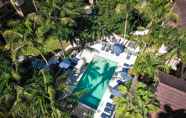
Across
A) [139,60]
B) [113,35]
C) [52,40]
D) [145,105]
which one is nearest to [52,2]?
[52,40]

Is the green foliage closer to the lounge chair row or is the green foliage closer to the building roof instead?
the building roof

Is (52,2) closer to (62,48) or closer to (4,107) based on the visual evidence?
(62,48)

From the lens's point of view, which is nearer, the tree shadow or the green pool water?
the tree shadow

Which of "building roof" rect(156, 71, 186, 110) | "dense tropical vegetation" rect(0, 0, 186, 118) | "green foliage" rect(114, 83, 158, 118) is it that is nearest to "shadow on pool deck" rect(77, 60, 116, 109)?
"dense tropical vegetation" rect(0, 0, 186, 118)

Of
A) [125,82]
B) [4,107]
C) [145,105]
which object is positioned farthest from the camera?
[125,82]

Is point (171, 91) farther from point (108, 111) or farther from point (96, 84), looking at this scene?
point (96, 84)

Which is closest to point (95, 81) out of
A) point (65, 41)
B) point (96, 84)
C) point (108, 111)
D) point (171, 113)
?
point (96, 84)
